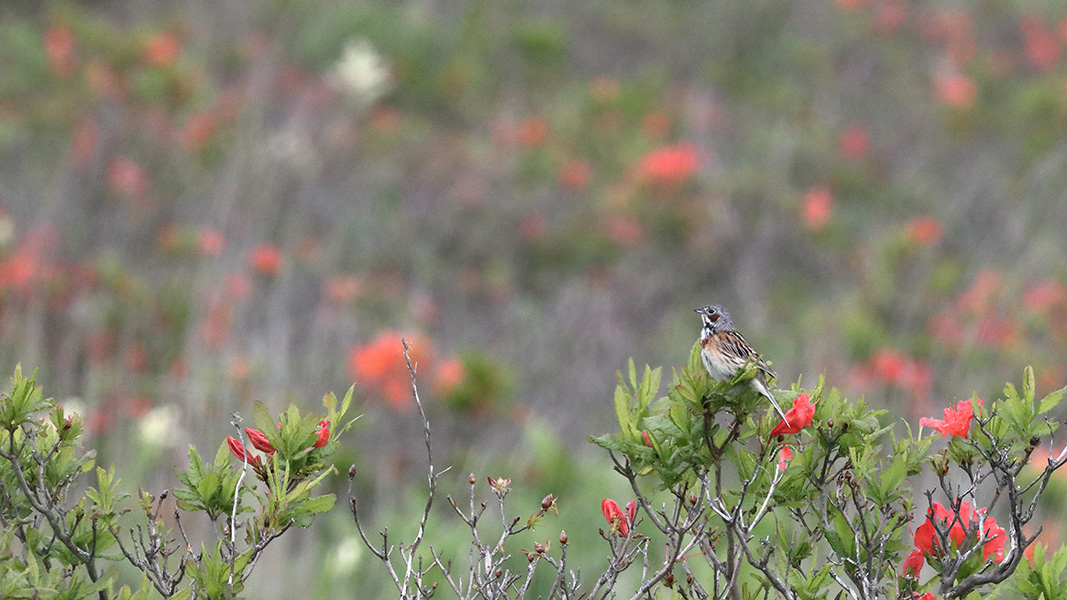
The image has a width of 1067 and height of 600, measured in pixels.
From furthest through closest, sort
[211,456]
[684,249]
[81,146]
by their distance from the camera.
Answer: [684,249]
[81,146]
[211,456]

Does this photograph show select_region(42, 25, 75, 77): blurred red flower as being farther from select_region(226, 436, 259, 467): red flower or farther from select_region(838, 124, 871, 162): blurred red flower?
select_region(838, 124, 871, 162): blurred red flower

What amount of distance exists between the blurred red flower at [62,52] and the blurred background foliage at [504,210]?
0.03 m

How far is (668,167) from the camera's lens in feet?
22.3

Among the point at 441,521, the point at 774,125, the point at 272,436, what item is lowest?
the point at 272,436

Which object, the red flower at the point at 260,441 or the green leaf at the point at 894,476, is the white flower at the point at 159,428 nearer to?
the red flower at the point at 260,441

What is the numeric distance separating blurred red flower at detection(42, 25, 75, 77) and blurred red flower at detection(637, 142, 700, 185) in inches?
148

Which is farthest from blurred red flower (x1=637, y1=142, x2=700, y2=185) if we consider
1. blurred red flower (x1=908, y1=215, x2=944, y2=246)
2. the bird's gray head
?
the bird's gray head

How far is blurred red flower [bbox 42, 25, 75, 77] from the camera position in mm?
6219

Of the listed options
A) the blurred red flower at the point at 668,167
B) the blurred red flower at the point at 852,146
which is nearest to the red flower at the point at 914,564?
the blurred red flower at the point at 668,167

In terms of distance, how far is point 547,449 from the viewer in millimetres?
4344

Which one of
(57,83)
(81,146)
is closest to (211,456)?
(81,146)

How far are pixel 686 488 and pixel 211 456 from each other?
8.70 ft

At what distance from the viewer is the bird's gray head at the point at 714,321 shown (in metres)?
1.78

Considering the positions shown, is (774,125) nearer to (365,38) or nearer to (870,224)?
(870,224)
